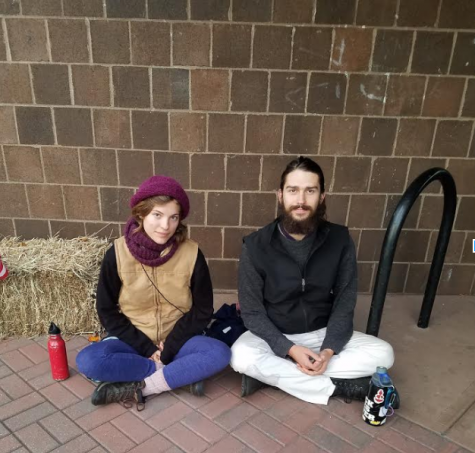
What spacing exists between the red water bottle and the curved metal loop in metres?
1.81

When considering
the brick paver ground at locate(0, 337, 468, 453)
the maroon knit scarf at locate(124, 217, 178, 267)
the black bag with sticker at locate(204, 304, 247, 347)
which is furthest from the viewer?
the black bag with sticker at locate(204, 304, 247, 347)

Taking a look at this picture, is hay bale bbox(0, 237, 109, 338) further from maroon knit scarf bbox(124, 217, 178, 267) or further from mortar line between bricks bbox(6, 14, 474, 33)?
mortar line between bricks bbox(6, 14, 474, 33)

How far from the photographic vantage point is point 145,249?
90.7 inches

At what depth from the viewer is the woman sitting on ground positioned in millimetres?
2244

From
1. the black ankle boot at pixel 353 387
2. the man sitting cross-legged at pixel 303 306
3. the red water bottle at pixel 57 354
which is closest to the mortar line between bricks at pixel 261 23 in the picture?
the man sitting cross-legged at pixel 303 306

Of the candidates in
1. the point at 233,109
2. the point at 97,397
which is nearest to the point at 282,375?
the point at 97,397

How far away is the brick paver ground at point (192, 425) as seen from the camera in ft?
6.72

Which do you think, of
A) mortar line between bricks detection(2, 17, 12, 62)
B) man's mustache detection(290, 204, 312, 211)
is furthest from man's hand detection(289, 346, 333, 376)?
mortar line between bricks detection(2, 17, 12, 62)

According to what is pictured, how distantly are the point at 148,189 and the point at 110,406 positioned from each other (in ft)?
3.88

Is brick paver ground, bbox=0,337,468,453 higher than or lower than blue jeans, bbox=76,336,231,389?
lower

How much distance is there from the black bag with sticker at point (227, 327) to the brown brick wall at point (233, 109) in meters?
0.78

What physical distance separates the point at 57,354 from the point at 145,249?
0.80 meters

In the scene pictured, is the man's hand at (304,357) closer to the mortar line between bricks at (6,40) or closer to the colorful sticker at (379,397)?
the colorful sticker at (379,397)

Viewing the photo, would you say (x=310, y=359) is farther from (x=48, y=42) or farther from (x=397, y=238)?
(x=48, y=42)
